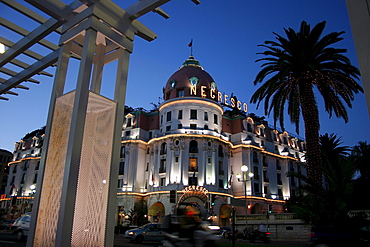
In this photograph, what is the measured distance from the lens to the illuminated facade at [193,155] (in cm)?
4784

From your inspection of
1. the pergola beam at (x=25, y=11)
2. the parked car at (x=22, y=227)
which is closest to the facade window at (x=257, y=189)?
the parked car at (x=22, y=227)

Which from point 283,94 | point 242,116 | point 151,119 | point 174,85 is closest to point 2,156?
point 151,119

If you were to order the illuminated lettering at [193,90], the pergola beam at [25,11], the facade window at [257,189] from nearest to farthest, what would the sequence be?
the pergola beam at [25,11] < the illuminated lettering at [193,90] < the facade window at [257,189]

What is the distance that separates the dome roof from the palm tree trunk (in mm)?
30798

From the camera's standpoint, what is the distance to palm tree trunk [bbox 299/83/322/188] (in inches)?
752

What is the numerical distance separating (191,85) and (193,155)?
11.9 m

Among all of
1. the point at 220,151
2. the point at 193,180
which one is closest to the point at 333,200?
the point at 193,180

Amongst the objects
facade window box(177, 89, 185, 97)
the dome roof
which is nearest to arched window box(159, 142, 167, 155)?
the dome roof

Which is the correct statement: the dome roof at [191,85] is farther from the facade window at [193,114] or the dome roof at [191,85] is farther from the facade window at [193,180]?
the facade window at [193,180]

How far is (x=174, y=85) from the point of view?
52.2 m

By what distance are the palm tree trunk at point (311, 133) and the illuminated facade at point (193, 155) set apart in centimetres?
2675

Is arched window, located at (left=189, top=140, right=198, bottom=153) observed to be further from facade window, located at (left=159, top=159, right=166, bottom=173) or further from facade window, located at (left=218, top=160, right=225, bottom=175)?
facade window, located at (left=218, top=160, right=225, bottom=175)

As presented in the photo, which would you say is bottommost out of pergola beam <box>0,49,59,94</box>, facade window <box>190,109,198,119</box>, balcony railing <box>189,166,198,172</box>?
pergola beam <box>0,49,59,94</box>

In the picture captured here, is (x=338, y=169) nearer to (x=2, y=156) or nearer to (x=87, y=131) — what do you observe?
(x=87, y=131)
